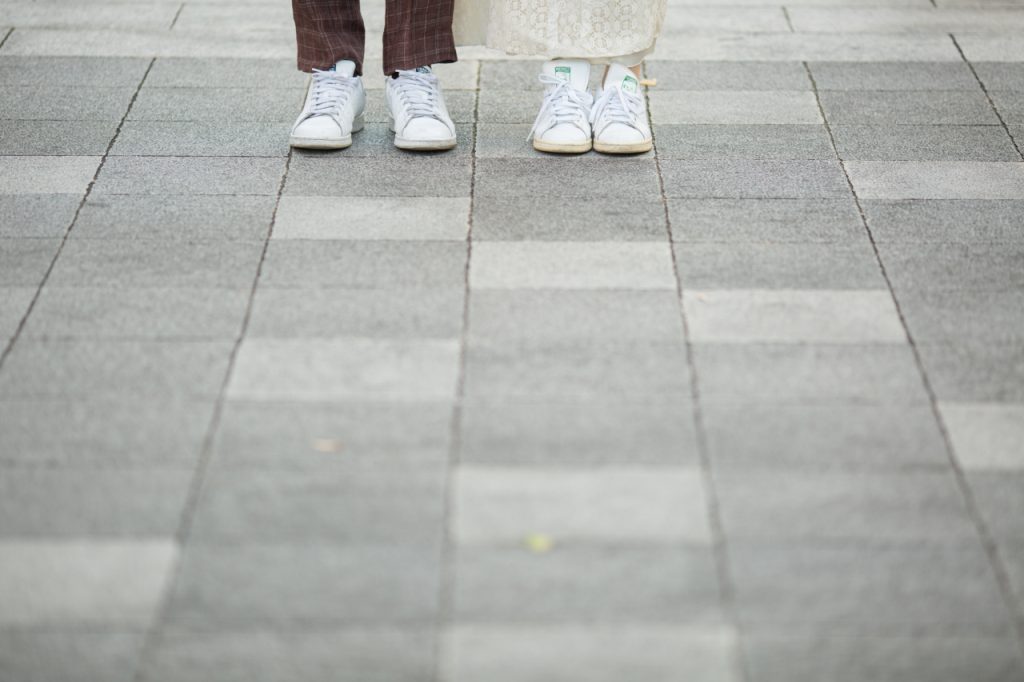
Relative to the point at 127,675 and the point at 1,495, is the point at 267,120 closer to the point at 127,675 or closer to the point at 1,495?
the point at 1,495

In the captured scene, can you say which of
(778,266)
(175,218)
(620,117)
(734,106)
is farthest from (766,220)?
(175,218)

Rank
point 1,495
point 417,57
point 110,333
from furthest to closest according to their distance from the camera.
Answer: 1. point 417,57
2. point 110,333
3. point 1,495

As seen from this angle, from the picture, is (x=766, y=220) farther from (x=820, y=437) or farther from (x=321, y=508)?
(x=321, y=508)

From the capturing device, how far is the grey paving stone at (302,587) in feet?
6.03

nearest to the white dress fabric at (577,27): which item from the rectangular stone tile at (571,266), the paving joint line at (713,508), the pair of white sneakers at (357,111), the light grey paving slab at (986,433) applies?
the pair of white sneakers at (357,111)

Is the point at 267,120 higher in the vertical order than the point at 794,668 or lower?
lower

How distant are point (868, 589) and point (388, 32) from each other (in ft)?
7.24

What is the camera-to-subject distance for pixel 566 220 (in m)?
3.07

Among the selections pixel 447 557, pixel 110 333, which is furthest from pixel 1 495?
pixel 447 557

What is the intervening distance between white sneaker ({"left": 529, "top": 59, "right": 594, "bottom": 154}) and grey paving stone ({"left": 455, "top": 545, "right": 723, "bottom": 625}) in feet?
5.60

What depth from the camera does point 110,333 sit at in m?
2.57

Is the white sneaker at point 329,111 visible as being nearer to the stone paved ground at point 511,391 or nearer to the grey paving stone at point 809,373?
the stone paved ground at point 511,391

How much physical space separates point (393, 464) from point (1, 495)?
0.68 m

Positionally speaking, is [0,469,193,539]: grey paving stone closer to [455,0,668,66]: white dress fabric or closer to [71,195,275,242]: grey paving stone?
[71,195,275,242]: grey paving stone
